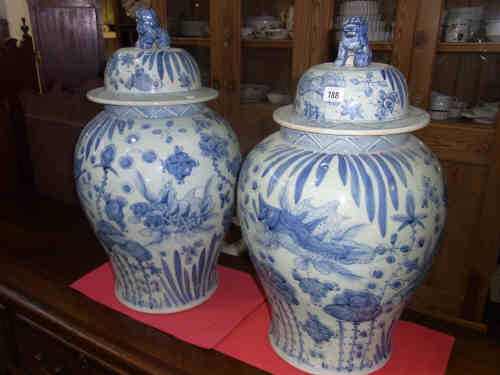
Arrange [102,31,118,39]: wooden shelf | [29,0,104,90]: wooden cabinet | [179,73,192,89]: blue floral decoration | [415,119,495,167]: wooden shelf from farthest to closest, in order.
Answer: [102,31,118,39]: wooden shelf → [29,0,104,90]: wooden cabinet → [415,119,495,167]: wooden shelf → [179,73,192,89]: blue floral decoration

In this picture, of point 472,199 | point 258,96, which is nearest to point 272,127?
point 258,96

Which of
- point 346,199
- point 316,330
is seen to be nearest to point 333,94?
point 346,199

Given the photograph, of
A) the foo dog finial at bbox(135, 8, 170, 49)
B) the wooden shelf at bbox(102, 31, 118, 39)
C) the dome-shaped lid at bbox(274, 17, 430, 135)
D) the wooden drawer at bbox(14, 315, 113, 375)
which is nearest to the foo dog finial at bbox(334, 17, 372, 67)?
the dome-shaped lid at bbox(274, 17, 430, 135)

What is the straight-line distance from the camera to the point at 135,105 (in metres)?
0.79

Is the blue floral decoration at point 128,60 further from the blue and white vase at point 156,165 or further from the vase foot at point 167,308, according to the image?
the vase foot at point 167,308

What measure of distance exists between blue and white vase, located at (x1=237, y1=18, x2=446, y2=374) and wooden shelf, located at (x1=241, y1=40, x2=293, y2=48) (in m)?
1.07

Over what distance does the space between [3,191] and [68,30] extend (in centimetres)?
140

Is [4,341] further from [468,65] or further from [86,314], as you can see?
[468,65]

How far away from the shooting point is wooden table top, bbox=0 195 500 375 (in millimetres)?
796

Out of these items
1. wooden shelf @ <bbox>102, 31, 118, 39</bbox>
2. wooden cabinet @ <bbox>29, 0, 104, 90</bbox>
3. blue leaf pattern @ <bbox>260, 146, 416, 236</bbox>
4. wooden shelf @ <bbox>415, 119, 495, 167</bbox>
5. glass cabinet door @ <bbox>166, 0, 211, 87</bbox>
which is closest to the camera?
blue leaf pattern @ <bbox>260, 146, 416, 236</bbox>

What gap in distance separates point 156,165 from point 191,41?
4.08 feet

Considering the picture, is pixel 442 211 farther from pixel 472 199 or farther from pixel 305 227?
pixel 472 199

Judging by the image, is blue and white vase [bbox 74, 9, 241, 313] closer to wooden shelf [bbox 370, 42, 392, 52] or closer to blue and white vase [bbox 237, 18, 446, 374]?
blue and white vase [bbox 237, 18, 446, 374]

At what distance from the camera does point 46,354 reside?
3.35 ft
